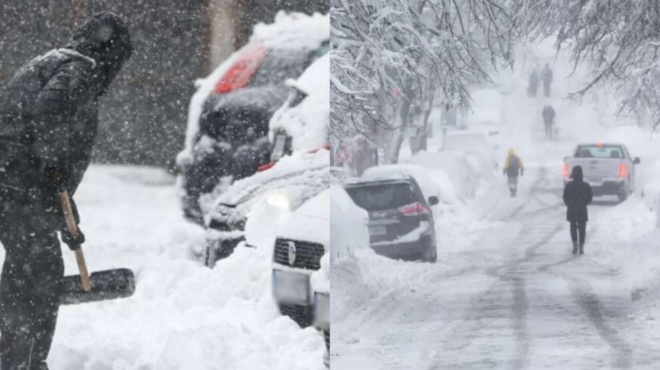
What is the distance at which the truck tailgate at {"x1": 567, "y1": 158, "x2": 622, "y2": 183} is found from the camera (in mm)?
3586

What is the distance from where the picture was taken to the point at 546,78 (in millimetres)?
3803

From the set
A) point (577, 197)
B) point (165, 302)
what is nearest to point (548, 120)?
point (577, 197)

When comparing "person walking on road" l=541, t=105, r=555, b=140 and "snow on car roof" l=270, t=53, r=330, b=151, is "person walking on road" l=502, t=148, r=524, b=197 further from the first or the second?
"snow on car roof" l=270, t=53, r=330, b=151

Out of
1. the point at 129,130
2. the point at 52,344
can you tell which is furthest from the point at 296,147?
the point at 52,344

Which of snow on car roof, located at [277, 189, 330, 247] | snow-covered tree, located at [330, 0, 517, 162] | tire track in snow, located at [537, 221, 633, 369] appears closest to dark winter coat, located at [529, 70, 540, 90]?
snow-covered tree, located at [330, 0, 517, 162]

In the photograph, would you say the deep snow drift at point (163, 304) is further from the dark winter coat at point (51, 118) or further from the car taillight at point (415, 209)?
the car taillight at point (415, 209)

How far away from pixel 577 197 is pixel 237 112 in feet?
4.90

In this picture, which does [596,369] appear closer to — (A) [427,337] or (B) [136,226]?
(A) [427,337]

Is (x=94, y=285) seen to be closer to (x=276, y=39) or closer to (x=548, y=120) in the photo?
(x=276, y=39)

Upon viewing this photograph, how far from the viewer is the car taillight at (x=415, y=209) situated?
3.76 m

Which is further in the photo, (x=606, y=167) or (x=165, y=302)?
(x=606, y=167)

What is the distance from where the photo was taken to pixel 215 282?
3363mm

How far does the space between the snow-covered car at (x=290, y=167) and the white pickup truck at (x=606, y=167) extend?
3.39 ft

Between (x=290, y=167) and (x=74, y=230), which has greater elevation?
(x=290, y=167)
